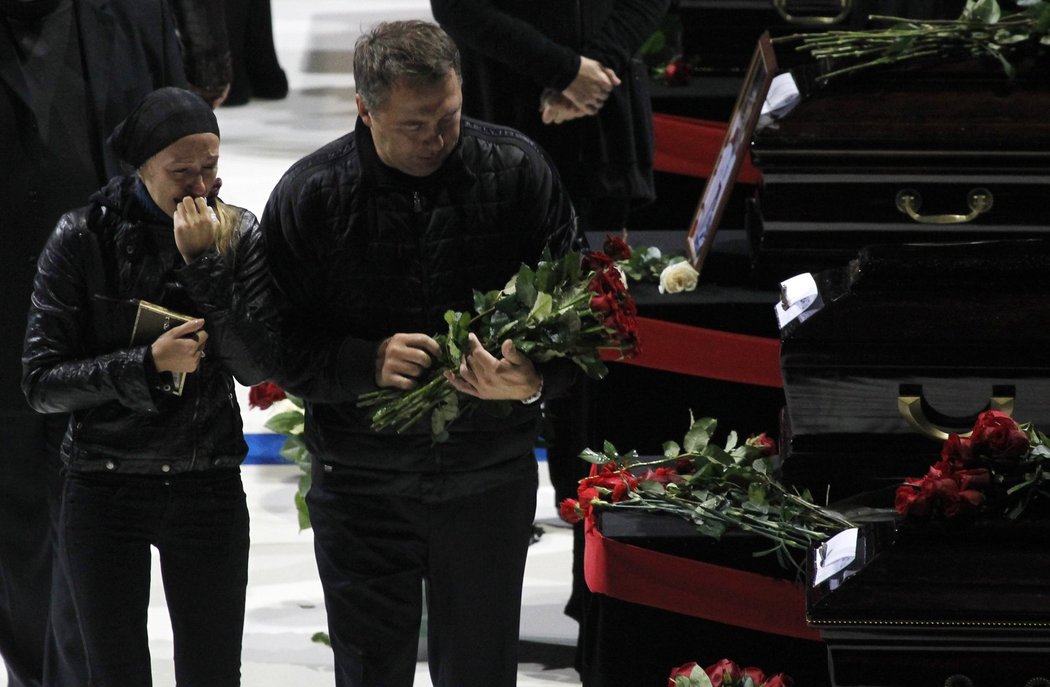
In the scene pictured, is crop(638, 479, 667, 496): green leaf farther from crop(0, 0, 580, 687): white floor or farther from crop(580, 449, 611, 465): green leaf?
crop(0, 0, 580, 687): white floor

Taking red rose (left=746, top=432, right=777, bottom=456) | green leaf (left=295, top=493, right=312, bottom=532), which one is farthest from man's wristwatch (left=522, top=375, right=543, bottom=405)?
green leaf (left=295, top=493, right=312, bottom=532)

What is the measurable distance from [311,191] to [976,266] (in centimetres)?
124

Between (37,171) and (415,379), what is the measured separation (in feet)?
4.40

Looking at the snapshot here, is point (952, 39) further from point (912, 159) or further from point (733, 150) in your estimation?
point (733, 150)

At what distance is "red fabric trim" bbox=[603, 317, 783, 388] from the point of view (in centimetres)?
418

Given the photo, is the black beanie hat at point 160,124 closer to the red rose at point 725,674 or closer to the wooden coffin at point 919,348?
the wooden coffin at point 919,348

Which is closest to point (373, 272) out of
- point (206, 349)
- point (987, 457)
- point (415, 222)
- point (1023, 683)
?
point (415, 222)

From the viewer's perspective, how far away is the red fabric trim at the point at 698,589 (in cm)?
330

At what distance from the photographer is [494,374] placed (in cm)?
333

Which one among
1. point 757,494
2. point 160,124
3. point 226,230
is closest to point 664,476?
point 757,494

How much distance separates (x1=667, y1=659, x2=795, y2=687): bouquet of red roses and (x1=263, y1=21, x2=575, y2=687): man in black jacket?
629 mm

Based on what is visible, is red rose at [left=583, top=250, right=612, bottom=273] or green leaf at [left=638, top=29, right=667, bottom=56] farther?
green leaf at [left=638, top=29, right=667, bottom=56]

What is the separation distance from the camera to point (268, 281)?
11.9ft

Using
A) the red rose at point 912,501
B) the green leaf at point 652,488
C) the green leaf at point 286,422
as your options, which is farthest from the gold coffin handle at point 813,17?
the red rose at point 912,501
